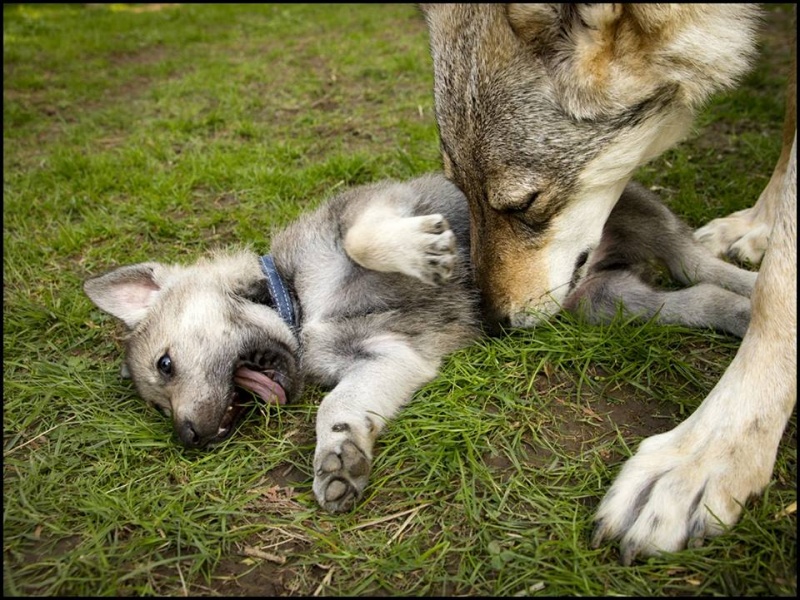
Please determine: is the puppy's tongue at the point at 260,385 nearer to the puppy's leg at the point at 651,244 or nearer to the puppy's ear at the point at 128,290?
the puppy's ear at the point at 128,290

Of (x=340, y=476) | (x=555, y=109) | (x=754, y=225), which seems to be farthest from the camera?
(x=754, y=225)

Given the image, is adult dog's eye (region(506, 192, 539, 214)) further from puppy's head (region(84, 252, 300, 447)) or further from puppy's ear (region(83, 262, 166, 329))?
puppy's ear (region(83, 262, 166, 329))

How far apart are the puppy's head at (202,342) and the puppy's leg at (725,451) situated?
62.5 inches

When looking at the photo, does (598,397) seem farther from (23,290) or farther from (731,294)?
(23,290)

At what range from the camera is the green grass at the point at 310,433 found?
6.79ft

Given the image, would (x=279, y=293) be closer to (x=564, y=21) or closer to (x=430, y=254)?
(x=430, y=254)


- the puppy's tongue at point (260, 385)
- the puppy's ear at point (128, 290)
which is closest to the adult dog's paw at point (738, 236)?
the puppy's tongue at point (260, 385)

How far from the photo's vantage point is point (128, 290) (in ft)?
11.4

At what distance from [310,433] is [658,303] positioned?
1735mm

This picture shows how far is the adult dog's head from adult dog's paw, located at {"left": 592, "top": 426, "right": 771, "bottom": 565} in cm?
107

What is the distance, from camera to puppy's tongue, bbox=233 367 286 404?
2.99 metres

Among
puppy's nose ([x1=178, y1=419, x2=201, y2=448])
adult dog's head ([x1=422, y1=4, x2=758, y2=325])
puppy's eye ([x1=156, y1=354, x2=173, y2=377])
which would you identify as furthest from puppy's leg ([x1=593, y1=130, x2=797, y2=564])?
puppy's eye ([x1=156, y1=354, x2=173, y2=377])

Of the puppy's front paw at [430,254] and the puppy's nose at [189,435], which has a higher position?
the puppy's front paw at [430,254]

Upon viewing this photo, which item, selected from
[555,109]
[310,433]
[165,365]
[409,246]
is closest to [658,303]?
[555,109]
